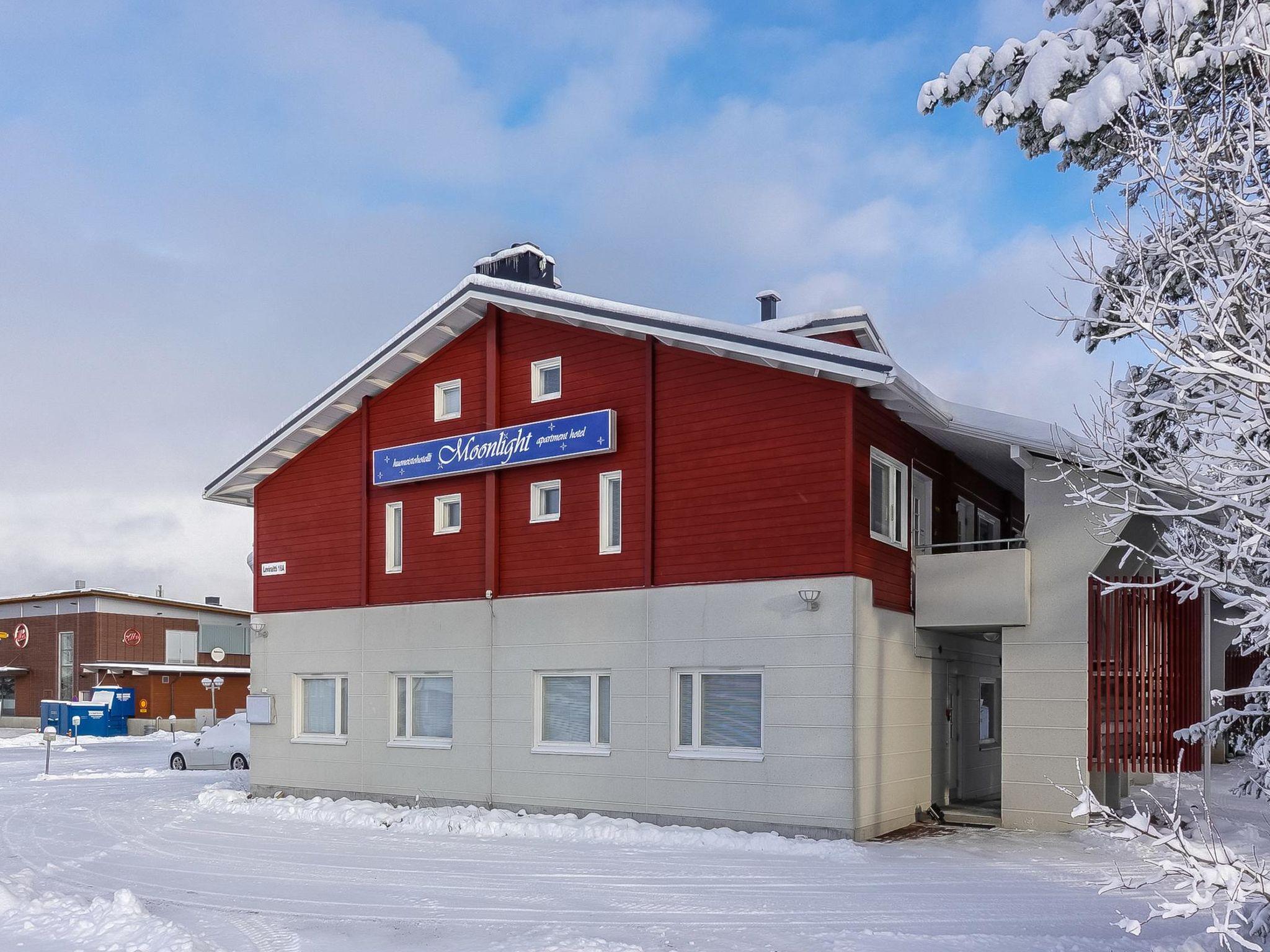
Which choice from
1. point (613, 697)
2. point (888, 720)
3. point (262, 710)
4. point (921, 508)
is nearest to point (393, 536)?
point (262, 710)

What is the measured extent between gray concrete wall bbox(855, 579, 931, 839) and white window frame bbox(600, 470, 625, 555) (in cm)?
421

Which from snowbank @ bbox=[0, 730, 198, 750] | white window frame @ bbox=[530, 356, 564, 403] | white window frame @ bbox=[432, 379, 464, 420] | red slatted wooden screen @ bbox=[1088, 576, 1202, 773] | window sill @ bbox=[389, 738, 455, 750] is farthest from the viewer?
snowbank @ bbox=[0, 730, 198, 750]

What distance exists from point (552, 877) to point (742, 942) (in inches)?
155

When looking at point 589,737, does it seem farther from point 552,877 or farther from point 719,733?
point 552,877

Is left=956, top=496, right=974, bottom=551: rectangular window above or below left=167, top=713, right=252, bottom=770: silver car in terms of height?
above

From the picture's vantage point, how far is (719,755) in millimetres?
17000

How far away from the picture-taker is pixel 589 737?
18.5 meters

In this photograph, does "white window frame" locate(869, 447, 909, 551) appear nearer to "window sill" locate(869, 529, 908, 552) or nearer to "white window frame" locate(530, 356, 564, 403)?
"window sill" locate(869, 529, 908, 552)

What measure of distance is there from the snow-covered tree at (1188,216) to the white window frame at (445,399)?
1228 cm

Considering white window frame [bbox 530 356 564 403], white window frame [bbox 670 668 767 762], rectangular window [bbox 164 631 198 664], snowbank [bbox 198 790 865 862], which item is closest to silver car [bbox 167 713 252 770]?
snowbank [bbox 198 790 865 862]

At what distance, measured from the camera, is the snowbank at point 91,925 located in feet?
34.1

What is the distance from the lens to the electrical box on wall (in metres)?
22.7

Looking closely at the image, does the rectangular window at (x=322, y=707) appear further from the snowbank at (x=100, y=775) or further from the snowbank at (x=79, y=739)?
the snowbank at (x=79, y=739)

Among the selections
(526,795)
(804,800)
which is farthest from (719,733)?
(526,795)
